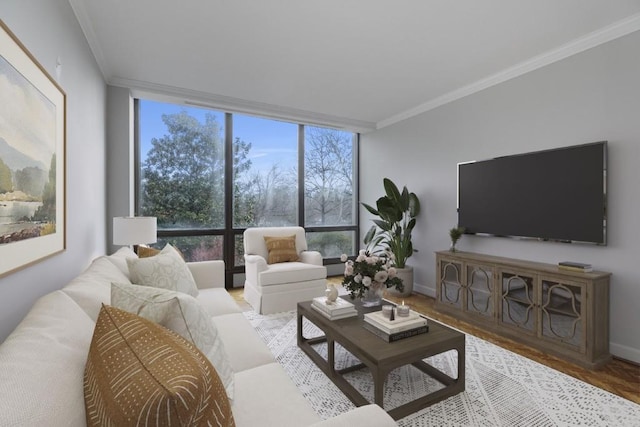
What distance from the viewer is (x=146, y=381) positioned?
0.63 m

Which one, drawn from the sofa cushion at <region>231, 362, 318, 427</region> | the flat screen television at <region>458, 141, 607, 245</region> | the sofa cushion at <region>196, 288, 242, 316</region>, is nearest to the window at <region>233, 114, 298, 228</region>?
the sofa cushion at <region>196, 288, 242, 316</region>

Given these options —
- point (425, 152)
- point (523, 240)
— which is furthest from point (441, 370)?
point (425, 152)

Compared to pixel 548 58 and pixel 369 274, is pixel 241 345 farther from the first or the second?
pixel 548 58

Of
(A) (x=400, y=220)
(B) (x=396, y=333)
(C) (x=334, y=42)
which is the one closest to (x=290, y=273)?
(A) (x=400, y=220)

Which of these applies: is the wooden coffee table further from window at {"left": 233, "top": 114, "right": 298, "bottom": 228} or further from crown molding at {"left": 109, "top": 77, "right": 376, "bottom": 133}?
crown molding at {"left": 109, "top": 77, "right": 376, "bottom": 133}

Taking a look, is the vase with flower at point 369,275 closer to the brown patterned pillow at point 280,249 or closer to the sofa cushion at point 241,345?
the sofa cushion at point 241,345

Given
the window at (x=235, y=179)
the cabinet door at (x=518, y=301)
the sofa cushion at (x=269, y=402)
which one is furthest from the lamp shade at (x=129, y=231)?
the cabinet door at (x=518, y=301)

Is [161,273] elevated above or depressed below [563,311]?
above

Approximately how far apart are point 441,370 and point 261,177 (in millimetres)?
3470

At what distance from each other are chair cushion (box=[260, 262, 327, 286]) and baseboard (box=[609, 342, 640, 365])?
8.61ft

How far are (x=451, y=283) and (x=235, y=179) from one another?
317cm

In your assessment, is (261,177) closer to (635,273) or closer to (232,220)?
(232,220)

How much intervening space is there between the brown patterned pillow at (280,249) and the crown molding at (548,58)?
2554 mm

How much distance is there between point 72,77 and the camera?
2.00 m
